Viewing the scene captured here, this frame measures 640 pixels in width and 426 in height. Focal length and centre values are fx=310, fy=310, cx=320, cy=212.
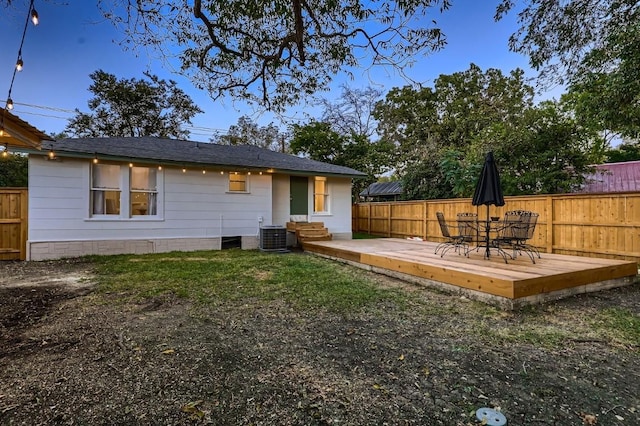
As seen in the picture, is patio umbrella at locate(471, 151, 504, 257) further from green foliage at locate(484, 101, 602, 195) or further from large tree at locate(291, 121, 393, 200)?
large tree at locate(291, 121, 393, 200)

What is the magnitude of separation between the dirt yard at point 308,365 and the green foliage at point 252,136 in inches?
843

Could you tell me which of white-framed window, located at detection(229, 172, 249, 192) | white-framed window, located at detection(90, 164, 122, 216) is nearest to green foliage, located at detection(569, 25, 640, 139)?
white-framed window, located at detection(229, 172, 249, 192)

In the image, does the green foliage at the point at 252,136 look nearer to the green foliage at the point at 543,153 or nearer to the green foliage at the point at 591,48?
the green foliage at the point at 543,153

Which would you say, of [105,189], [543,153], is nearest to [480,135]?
[543,153]

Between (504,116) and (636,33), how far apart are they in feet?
42.9

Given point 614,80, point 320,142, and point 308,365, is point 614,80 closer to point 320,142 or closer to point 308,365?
point 308,365

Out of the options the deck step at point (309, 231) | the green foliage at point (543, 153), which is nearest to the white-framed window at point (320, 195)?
the deck step at point (309, 231)

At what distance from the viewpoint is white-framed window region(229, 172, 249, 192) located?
32.8ft

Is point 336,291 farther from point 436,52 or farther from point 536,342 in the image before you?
point 436,52

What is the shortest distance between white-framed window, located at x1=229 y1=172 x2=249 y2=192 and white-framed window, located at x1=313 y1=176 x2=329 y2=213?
98.0 inches

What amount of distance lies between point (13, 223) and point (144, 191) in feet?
9.58

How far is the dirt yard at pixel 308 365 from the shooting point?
6.44 ft

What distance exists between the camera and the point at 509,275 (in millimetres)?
4293

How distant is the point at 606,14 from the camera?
638cm
